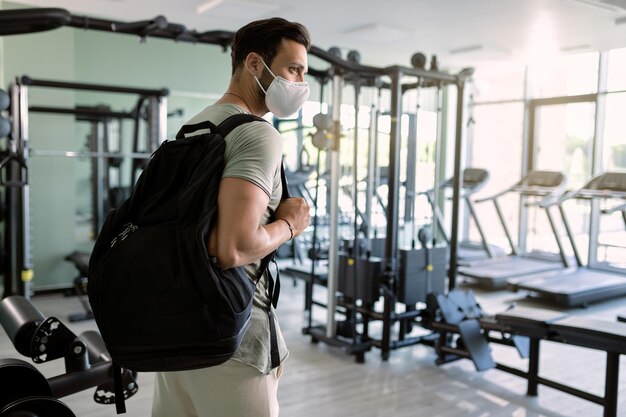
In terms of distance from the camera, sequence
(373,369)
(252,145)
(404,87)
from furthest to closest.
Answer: (404,87) → (373,369) → (252,145)

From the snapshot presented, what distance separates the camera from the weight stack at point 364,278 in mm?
4004

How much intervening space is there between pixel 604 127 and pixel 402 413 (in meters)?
5.83

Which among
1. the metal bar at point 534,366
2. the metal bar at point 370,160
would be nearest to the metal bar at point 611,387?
the metal bar at point 534,366

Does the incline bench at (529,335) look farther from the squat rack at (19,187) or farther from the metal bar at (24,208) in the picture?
the metal bar at (24,208)

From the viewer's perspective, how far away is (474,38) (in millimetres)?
6559

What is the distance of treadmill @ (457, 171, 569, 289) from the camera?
253 inches

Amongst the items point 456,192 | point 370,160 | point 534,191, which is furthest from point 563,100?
point 370,160

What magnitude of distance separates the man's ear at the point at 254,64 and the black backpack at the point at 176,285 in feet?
0.75

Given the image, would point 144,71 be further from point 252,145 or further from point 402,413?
point 252,145

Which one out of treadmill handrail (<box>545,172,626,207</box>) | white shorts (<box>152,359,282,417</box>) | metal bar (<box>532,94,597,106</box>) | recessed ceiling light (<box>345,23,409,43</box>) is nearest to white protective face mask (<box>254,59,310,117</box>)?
white shorts (<box>152,359,282,417</box>)

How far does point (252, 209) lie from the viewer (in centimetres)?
103

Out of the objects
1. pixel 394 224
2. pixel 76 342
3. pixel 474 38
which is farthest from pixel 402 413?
pixel 474 38

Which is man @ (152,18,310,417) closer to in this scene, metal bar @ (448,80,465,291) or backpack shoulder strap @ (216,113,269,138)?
backpack shoulder strap @ (216,113,269,138)

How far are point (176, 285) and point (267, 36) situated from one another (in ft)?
1.88
